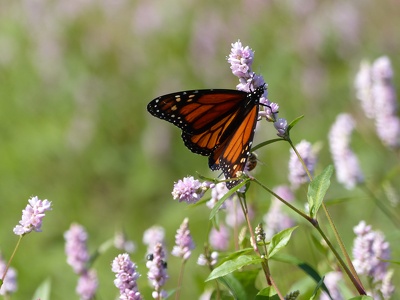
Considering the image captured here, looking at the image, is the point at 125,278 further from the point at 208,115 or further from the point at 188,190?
the point at 208,115

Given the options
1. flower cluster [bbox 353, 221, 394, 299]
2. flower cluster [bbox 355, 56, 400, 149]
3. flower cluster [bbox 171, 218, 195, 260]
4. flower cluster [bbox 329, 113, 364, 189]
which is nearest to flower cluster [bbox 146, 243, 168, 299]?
flower cluster [bbox 171, 218, 195, 260]

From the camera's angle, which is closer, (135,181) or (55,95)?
(135,181)

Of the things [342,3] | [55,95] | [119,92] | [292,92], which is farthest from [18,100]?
[342,3]

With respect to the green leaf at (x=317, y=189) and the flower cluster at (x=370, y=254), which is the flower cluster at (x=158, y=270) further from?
the flower cluster at (x=370, y=254)

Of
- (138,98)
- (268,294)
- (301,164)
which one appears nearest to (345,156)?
(301,164)

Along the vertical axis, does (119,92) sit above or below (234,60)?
above

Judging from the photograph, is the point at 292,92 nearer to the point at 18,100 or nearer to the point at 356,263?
the point at 18,100
